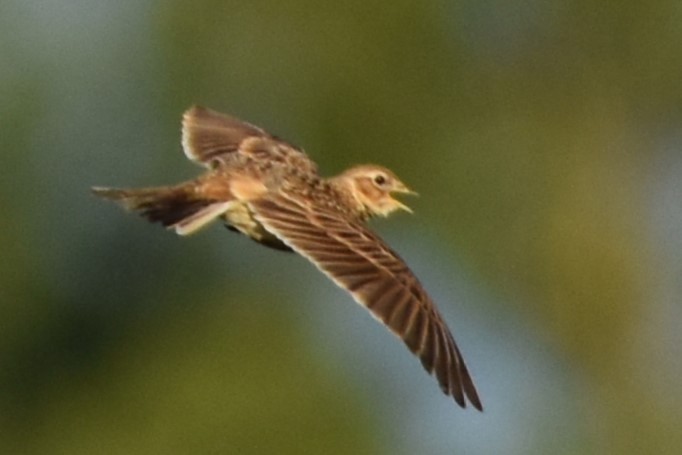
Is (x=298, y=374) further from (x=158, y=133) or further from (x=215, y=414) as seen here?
(x=158, y=133)

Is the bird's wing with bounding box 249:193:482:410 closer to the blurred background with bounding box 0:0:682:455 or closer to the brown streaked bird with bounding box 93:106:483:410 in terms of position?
the brown streaked bird with bounding box 93:106:483:410

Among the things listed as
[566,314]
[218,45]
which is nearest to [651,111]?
[566,314]

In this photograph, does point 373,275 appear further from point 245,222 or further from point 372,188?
point 372,188

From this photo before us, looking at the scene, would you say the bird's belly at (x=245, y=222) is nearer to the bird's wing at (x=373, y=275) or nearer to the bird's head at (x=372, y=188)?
the bird's wing at (x=373, y=275)

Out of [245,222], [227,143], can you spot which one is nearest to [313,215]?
[245,222]

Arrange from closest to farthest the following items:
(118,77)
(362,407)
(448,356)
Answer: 1. (448,356)
2. (362,407)
3. (118,77)

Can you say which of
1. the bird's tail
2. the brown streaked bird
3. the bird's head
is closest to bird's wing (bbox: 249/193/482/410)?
the brown streaked bird
